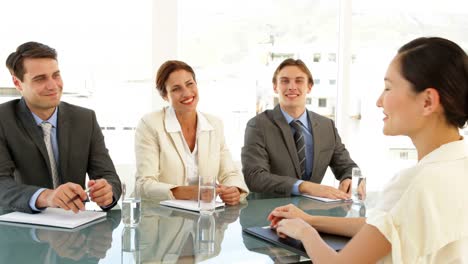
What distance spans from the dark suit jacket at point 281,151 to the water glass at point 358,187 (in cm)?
60

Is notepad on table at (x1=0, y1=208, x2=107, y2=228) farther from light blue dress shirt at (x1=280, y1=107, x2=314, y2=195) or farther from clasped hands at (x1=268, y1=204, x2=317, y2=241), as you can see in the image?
light blue dress shirt at (x1=280, y1=107, x2=314, y2=195)

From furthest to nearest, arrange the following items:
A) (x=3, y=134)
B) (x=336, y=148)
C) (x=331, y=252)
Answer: (x=336, y=148) → (x=3, y=134) → (x=331, y=252)

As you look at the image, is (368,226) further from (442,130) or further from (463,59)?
(463,59)

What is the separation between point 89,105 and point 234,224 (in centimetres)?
271

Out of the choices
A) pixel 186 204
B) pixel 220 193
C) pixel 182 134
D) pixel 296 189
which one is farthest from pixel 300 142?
pixel 186 204

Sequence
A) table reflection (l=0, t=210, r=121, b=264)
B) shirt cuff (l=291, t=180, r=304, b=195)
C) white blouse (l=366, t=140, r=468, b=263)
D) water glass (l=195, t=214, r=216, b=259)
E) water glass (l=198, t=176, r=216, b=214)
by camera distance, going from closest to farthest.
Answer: white blouse (l=366, t=140, r=468, b=263) → table reflection (l=0, t=210, r=121, b=264) → water glass (l=195, t=214, r=216, b=259) → water glass (l=198, t=176, r=216, b=214) → shirt cuff (l=291, t=180, r=304, b=195)

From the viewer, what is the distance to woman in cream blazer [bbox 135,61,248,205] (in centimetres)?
302

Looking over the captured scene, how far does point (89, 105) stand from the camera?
4.37 meters

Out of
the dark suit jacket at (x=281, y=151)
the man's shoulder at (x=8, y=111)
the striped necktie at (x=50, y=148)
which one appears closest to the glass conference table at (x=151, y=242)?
the striped necktie at (x=50, y=148)

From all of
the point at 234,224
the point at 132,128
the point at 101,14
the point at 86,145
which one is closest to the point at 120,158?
the point at 132,128

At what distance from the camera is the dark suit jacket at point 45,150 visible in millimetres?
2543

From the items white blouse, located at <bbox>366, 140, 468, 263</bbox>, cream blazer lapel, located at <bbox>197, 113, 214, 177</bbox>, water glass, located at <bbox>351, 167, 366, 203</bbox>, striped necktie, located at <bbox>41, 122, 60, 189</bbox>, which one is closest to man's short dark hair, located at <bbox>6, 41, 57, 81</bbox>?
striped necktie, located at <bbox>41, 122, 60, 189</bbox>

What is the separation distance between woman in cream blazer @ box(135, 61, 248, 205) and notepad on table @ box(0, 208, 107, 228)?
28.6 inches

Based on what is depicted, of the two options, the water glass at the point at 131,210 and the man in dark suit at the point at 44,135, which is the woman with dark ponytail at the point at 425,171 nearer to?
the water glass at the point at 131,210
